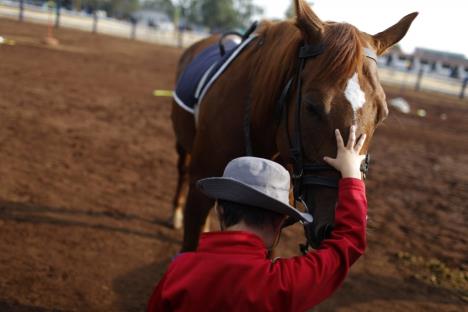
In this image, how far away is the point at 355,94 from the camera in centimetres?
191

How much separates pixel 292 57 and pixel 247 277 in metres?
1.37

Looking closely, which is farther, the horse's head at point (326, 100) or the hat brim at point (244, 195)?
the horse's head at point (326, 100)

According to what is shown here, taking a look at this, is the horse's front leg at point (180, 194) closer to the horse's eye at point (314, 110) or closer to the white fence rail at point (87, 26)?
the horse's eye at point (314, 110)

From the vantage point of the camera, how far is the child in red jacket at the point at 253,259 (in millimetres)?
1400

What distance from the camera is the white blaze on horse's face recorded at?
1890 millimetres

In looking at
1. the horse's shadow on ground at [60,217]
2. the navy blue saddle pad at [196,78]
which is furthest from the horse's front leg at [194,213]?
the horse's shadow on ground at [60,217]

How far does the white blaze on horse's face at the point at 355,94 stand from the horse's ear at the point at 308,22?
0.35 meters

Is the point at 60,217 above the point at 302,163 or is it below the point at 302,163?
below

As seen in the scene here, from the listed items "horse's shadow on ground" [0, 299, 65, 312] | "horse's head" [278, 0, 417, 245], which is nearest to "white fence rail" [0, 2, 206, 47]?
"horse's shadow on ground" [0, 299, 65, 312]

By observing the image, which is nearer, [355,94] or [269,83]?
[355,94]

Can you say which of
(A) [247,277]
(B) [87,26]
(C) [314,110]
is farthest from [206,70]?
(B) [87,26]

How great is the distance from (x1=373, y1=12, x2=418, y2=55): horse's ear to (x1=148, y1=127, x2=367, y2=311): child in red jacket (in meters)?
1.15

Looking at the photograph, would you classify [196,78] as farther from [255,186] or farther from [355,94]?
[255,186]

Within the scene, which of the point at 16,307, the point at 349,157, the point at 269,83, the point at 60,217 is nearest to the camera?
the point at 349,157
